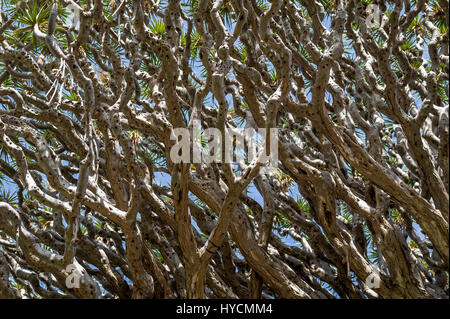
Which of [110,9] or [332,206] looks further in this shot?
[110,9]

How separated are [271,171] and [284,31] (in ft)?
5.28

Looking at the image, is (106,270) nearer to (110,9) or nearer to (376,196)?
(376,196)

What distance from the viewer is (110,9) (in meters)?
6.68

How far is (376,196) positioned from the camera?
495 cm

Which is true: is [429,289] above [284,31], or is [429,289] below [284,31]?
below

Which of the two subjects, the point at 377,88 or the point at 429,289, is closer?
the point at 429,289

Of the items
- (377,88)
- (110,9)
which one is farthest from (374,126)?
(110,9)

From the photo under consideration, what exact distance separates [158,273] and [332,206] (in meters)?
1.60

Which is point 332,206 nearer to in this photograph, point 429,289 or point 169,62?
point 429,289
